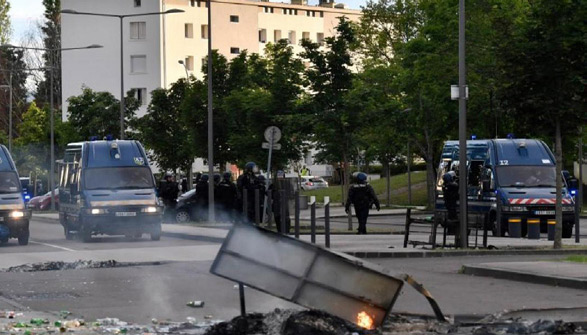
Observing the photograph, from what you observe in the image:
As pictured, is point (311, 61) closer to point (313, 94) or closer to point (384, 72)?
point (313, 94)

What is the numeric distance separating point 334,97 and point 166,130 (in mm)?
30151

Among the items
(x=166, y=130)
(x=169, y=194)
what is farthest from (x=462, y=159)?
(x=166, y=130)

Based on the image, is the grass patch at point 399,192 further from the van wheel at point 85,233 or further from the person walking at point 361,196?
the van wheel at point 85,233

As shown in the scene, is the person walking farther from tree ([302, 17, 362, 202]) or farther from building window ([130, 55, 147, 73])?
building window ([130, 55, 147, 73])

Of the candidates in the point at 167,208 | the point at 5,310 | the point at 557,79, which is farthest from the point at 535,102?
the point at 167,208

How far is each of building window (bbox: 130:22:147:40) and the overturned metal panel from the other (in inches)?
3786

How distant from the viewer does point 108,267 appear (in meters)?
21.8

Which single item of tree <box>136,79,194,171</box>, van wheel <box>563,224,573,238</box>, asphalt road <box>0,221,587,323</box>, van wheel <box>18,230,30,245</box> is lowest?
van wheel <box>563,224,573,238</box>

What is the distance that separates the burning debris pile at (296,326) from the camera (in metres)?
11.4

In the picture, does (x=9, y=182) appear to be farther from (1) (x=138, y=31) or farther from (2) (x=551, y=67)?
(1) (x=138, y=31)

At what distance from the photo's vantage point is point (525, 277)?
17.9 metres

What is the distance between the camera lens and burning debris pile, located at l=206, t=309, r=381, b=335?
1144 centimetres

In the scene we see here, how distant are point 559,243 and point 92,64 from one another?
86.5 metres

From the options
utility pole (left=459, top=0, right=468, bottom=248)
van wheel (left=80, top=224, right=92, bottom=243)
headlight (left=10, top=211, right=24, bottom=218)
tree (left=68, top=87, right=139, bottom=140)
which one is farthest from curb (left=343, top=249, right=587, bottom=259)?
tree (left=68, top=87, right=139, bottom=140)
